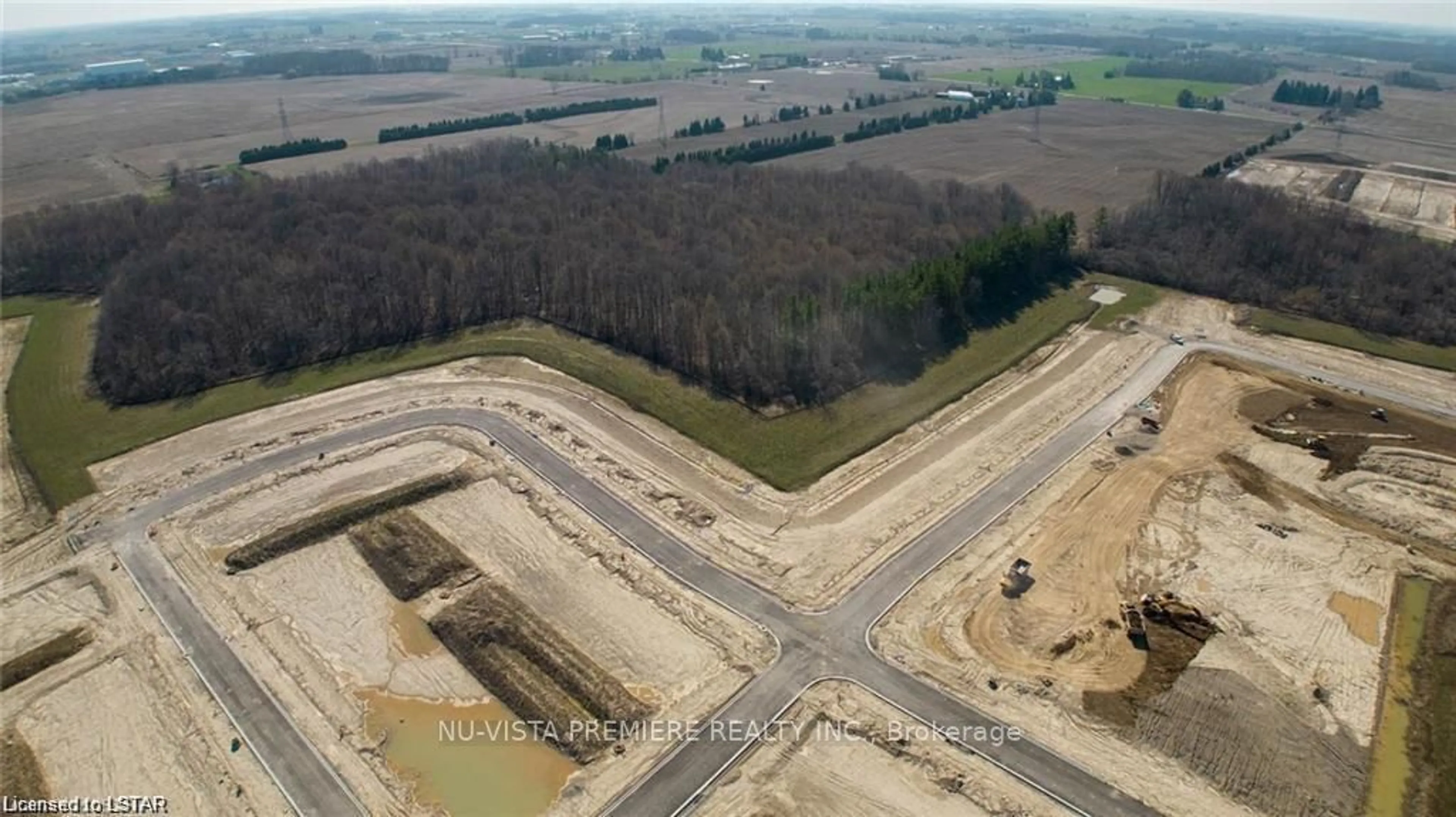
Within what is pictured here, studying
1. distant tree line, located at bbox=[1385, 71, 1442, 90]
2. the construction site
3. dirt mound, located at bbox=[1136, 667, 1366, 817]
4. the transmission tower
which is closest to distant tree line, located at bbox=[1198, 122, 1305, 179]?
the construction site

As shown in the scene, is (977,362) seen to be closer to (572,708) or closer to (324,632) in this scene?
(572,708)

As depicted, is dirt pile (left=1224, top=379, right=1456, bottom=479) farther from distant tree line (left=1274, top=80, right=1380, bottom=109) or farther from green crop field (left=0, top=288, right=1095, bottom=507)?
distant tree line (left=1274, top=80, right=1380, bottom=109)

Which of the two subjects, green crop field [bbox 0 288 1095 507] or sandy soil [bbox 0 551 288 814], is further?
green crop field [bbox 0 288 1095 507]

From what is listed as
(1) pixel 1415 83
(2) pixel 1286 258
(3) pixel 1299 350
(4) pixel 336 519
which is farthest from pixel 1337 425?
(1) pixel 1415 83

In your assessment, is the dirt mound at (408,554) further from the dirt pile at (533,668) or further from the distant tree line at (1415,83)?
the distant tree line at (1415,83)

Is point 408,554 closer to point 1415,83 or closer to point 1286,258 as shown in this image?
point 1286,258

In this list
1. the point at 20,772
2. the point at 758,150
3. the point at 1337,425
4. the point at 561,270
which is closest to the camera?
the point at 20,772

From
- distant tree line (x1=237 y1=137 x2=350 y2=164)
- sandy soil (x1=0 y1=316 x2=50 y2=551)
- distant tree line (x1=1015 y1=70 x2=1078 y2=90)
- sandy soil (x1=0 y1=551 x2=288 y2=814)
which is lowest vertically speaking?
sandy soil (x1=0 y1=551 x2=288 y2=814)

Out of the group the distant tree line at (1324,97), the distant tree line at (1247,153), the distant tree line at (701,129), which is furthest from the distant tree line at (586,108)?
the distant tree line at (1324,97)
